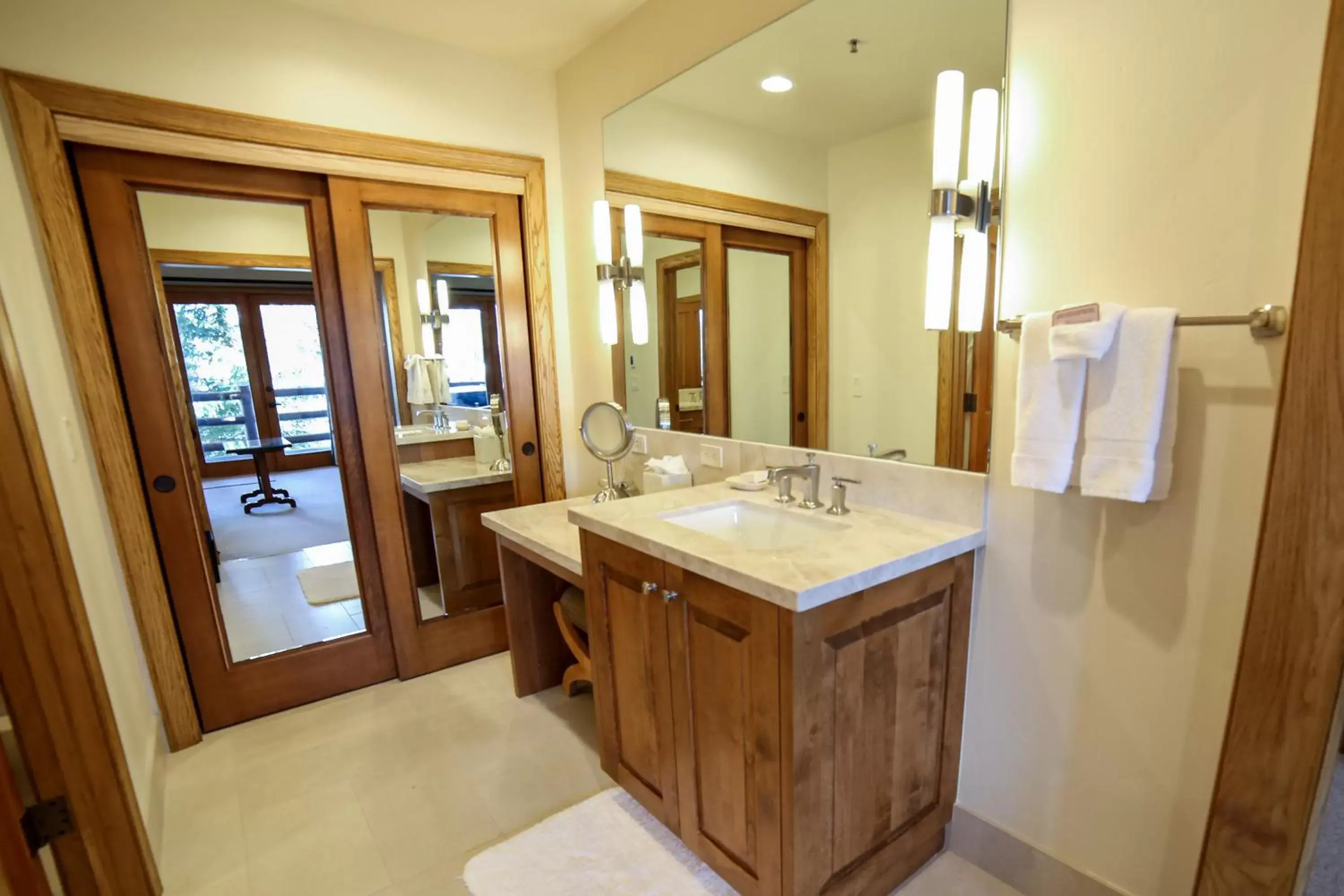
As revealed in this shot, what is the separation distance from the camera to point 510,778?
74.7 inches

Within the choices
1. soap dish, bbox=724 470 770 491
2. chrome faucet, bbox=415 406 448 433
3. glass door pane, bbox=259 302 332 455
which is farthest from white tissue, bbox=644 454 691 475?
glass door pane, bbox=259 302 332 455

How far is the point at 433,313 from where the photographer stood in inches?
97.2

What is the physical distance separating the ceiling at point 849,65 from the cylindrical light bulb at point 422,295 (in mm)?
1297

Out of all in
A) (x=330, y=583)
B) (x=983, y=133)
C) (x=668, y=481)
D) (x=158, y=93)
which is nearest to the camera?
(x=983, y=133)

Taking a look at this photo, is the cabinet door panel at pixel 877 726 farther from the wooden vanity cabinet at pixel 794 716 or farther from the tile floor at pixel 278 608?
the tile floor at pixel 278 608

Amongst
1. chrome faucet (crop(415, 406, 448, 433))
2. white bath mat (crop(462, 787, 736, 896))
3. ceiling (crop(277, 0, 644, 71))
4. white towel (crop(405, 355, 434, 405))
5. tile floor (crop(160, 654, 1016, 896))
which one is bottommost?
tile floor (crop(160, 654, 1016, 896))

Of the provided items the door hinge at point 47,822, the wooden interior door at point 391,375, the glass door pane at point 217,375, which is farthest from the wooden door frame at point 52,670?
the wooden interior door at point 391,375

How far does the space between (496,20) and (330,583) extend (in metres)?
2.38

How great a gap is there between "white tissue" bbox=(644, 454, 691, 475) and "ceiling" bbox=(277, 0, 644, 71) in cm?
167

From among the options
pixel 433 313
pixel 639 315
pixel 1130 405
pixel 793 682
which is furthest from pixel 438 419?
pixel 1130 405

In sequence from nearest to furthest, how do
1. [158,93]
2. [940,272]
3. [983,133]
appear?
1. [983,133]
2. [940,272]
3. [158,93]

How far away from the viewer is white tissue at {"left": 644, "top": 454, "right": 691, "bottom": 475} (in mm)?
2182

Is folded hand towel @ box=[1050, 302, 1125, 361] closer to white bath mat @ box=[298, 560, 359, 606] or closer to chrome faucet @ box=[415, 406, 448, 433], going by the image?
chrome faucet @ box=[415, 406, 448, 433]

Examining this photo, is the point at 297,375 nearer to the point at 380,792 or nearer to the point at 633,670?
the point at 380,792
